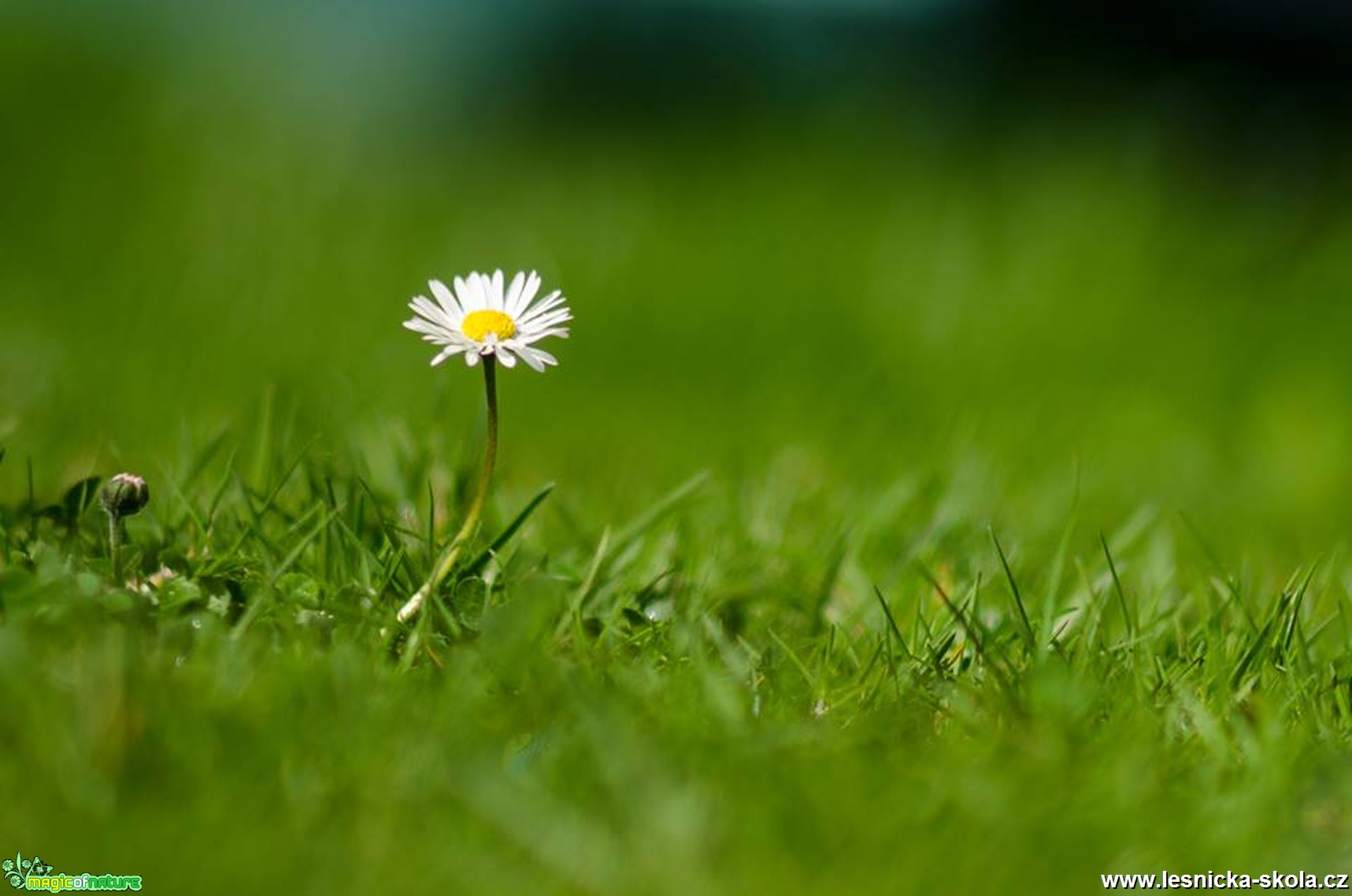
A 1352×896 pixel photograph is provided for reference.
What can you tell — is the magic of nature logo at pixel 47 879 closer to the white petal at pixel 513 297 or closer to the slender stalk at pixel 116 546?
the slender stalk at pixel 116 546

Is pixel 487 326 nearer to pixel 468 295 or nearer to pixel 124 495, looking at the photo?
pixel 468 295

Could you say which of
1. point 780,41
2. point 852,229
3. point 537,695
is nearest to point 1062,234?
point 852,229

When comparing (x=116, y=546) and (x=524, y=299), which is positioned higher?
(x=524, y=299)

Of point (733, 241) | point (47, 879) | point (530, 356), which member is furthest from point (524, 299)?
point (733, 241)

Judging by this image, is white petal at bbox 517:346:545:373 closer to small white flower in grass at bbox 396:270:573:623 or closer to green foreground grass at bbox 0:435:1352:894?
small white flower in grass at bbox 396:270:573:623

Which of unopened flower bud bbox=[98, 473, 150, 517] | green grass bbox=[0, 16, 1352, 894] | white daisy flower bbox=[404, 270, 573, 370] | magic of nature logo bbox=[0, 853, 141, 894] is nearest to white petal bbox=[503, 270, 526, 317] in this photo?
white daisy flower bbox=[404, 270, 573, 370]

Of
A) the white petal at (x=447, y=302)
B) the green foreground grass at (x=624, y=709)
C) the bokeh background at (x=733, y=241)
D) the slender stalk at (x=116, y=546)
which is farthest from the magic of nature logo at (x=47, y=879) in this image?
the bokeh background at (x=733, y=241)

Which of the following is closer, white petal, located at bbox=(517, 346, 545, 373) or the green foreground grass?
the green foreground grass

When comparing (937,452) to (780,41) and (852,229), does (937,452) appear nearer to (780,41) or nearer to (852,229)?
(852,229)
